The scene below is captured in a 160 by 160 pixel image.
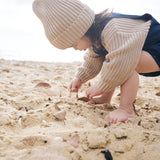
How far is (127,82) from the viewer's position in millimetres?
1366

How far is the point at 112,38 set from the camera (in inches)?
53.7

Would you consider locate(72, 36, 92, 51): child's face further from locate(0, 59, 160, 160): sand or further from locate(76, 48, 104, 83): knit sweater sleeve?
locate(0, 59, 160, 160): sand

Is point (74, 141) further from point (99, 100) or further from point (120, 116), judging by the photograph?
point (99, 100)

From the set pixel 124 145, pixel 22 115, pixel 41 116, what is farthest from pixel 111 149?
pixel 22 115

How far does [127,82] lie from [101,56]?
0.54 meters

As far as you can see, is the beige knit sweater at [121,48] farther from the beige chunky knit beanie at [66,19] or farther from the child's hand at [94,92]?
the beige chunky knit beanie at [66,19]

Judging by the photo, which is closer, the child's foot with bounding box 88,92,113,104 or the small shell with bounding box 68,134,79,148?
the small shell with bounding box 68,134,79,148

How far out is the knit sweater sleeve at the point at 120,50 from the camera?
1.31m

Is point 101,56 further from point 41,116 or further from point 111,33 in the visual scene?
point 41,116

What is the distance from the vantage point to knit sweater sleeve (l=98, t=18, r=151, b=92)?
1.31m

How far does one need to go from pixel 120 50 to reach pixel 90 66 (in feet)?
2.05

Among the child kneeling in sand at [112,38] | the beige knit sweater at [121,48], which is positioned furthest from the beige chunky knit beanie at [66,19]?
the beige knit sweater at [121,48]

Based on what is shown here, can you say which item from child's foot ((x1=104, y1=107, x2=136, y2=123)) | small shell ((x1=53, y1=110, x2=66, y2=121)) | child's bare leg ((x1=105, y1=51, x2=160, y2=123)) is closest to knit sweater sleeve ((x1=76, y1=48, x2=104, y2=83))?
child's bare leg ((x1=105, y1=51, x2=160, y2=123))

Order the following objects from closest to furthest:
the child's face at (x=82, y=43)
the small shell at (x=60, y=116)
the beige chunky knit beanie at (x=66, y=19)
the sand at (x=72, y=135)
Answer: the sand at (x=72, y=135), the small shell at (x=60, y=116), the beige chunky knit beanie at (x=66, y=19), the child's face at (x=82, y=43)
